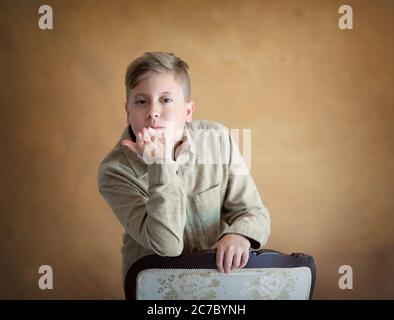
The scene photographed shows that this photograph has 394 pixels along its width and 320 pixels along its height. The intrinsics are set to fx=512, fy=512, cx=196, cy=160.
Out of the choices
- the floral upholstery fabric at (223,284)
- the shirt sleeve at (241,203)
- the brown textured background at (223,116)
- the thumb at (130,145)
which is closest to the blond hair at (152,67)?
the thumb at (130,145)

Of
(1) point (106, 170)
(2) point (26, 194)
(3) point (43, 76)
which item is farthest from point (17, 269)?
(1) point (106, 170)

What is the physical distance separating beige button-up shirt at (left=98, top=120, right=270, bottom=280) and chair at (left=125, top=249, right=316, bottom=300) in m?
0.06

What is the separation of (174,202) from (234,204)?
0.92 feet

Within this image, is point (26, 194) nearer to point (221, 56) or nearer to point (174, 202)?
point (221, 56)

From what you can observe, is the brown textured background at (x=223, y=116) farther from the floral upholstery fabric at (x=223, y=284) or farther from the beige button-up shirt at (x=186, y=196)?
the floral upholstery fabric at (x=223, y=284)

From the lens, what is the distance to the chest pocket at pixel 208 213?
4.45ft

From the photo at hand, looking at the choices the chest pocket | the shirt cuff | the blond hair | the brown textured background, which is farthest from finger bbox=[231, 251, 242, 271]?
the brown textured background

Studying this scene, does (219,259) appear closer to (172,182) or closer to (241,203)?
(172,182)

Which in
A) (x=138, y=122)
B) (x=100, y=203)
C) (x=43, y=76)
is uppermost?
(x=43, y=76)

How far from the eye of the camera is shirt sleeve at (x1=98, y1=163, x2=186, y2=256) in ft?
3.71

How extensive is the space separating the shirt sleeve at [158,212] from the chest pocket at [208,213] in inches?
6.6

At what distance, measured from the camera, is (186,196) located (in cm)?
136

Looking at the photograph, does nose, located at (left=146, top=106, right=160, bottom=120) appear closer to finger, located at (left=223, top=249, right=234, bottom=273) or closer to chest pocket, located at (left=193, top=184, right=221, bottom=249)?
chest pocket, located at (left=193, top=184, right=221, bottom=249)

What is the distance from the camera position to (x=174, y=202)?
116 cm
